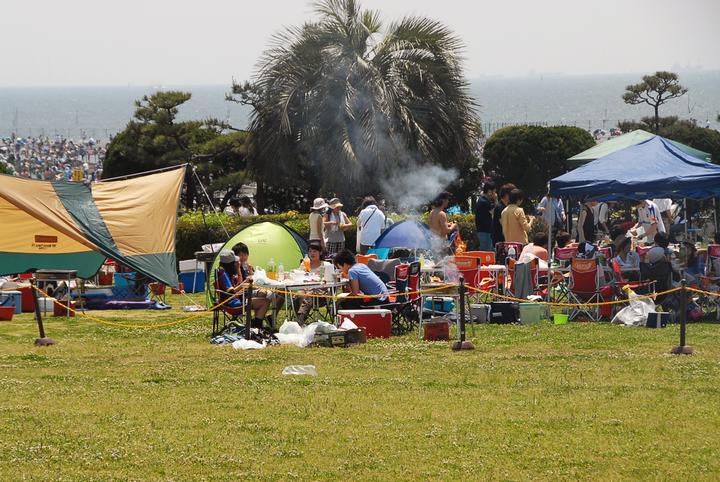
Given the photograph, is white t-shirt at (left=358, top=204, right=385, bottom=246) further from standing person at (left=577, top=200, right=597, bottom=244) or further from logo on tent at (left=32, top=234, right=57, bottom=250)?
logo on tent at (left=32, top=234, right=57, bottom=250)

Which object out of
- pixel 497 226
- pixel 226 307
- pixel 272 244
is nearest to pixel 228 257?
pixel 226 307

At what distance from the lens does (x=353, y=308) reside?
1482 cm

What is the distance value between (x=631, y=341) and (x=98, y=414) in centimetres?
636

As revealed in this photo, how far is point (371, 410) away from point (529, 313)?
561 centimetres

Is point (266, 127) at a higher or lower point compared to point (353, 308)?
higher

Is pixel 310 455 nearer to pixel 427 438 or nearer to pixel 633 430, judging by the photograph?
pixel 427 438

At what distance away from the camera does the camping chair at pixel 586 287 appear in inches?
610

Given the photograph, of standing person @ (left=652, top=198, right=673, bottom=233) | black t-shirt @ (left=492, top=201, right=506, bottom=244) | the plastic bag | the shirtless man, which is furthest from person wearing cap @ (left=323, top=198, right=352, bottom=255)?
standing person @ (left=652, top=198, right=673, bottom=233)

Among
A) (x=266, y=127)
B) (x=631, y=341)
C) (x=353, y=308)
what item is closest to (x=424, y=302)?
(x=353, y=308)

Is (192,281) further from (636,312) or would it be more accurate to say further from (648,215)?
(636,312)

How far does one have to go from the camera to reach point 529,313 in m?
15.3

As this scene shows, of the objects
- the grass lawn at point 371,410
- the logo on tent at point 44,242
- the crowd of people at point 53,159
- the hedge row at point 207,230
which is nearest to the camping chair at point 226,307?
the grass lawn at point 371,410

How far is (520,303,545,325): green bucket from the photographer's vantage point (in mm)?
15242

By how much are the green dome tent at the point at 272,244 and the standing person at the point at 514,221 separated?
10.3 feet
